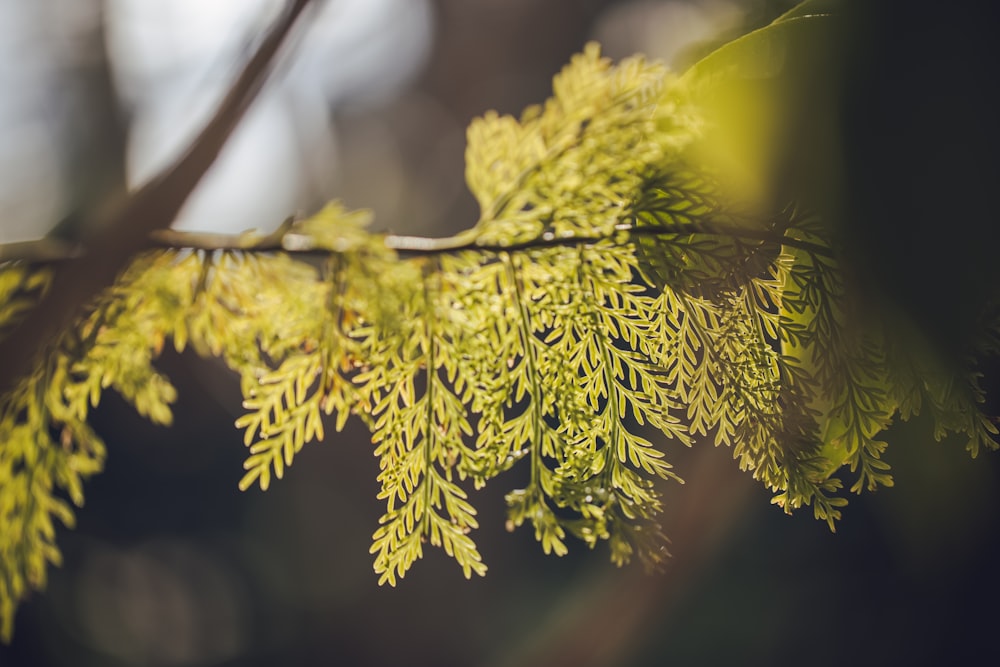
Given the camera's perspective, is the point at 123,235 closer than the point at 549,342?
Yes

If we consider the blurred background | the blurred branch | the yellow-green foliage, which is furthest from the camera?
the blurred background

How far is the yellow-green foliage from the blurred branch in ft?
0.77

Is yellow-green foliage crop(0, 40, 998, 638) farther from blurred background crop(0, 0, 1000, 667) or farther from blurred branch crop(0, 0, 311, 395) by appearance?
blurred background crop(0, 0, 1000, 667)

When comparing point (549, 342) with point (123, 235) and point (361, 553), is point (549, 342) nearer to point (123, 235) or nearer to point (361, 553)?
point (123, 235)

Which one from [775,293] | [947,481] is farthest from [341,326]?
[947,481]

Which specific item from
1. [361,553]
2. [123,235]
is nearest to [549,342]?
[123,235]

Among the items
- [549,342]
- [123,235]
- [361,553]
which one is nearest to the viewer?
[123,235]

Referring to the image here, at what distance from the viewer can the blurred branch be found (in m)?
0.58

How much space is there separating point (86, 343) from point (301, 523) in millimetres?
4661

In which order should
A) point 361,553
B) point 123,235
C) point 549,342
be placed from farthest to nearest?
point 361,553 → point 549,342 → point 123,235

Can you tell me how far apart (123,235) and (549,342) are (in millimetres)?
523

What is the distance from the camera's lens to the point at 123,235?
1.89 ft

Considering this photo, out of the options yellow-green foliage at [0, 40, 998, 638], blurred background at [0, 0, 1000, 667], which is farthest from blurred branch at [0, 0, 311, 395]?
blurred background at [0, 0, 1000, 667]

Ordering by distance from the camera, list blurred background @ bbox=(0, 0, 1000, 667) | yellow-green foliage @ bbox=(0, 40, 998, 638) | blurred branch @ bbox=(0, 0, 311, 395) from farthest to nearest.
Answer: blurred background @ bbox=(0, 0, 1000, 667) → yellow-green foliage @ bbox=(0, 40, 998, 638) → blurred branch @ bbox=(0, 0, 311, 395)
